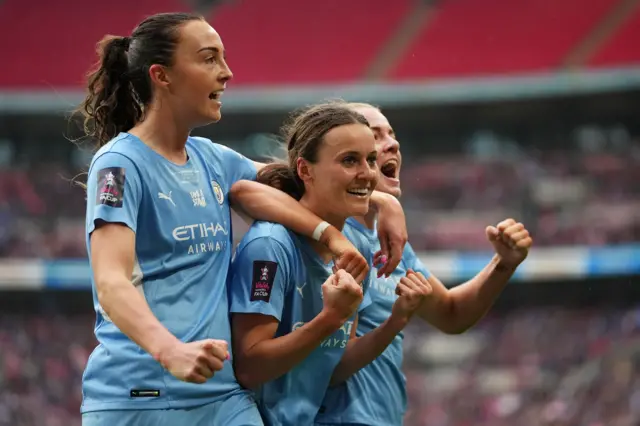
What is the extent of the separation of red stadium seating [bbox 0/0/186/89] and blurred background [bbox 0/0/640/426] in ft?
0.12

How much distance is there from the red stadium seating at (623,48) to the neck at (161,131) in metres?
16.3

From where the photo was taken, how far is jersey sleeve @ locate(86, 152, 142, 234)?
9.75 feet

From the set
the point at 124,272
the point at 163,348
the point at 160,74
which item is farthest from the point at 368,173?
the point at 163,348

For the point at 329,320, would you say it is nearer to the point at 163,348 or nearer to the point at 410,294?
the point at 410,294

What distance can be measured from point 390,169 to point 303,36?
16559 mm

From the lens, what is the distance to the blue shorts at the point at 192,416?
120 inches

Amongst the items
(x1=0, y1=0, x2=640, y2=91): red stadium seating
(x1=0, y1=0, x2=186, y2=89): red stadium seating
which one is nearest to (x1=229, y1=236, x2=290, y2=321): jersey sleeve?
(x1=0, y1=0, x2=640, y2=91): red stadium seating

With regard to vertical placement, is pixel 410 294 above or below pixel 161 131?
below

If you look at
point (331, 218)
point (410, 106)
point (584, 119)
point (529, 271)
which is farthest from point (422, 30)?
point (331, 218)

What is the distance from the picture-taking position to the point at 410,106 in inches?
736

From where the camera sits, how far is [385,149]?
4.23m

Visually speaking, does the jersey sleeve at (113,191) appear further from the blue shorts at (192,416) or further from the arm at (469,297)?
the arm at (469,297)

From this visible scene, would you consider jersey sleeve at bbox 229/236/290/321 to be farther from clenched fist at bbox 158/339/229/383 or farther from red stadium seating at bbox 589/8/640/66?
red stadium seating at bbox 589/8/640/66

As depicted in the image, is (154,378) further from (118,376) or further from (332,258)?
(332,258)
